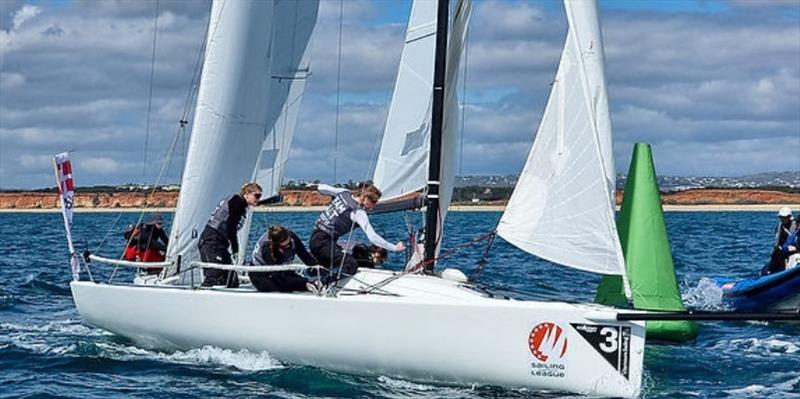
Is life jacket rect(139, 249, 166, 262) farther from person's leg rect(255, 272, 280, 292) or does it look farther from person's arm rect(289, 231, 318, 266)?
person's leg rect(255, 272, 280, 292)

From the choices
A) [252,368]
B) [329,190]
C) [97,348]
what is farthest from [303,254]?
[97,348]

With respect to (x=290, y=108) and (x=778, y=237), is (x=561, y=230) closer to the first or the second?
(x=290, y=108)

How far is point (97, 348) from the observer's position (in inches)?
547

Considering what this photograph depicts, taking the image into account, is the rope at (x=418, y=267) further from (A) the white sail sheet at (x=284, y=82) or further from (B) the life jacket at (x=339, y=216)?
(A) the white sail sheet at (x=284, y=82)

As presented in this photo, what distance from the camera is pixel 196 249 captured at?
14.1 m

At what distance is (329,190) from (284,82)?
7.22 ft

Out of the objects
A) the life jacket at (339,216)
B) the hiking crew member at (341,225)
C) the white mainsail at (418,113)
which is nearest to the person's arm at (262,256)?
the hiking crew member at (341,225)

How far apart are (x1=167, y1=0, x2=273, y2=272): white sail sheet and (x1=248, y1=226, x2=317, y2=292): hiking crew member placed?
4.74 feet

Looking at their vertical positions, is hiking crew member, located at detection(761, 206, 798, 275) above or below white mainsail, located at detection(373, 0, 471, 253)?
below

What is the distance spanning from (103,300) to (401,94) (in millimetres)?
3744

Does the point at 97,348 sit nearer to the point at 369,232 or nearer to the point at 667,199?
the point at 369,232

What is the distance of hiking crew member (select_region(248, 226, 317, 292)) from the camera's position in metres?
12.3

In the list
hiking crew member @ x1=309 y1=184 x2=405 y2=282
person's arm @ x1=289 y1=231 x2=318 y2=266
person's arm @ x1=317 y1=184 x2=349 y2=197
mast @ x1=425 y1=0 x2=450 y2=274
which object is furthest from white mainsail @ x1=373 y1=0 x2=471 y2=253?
person's arm @ x1=289 y1=231 x2=318 y2=266

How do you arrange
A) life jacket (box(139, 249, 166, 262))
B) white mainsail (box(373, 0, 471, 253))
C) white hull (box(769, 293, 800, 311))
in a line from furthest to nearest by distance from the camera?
white hull (box(769, 293, 800, 311)), life jacket (box(139, 249, 166, 262)), white mainsail (box(373, 0, 471, 253))
